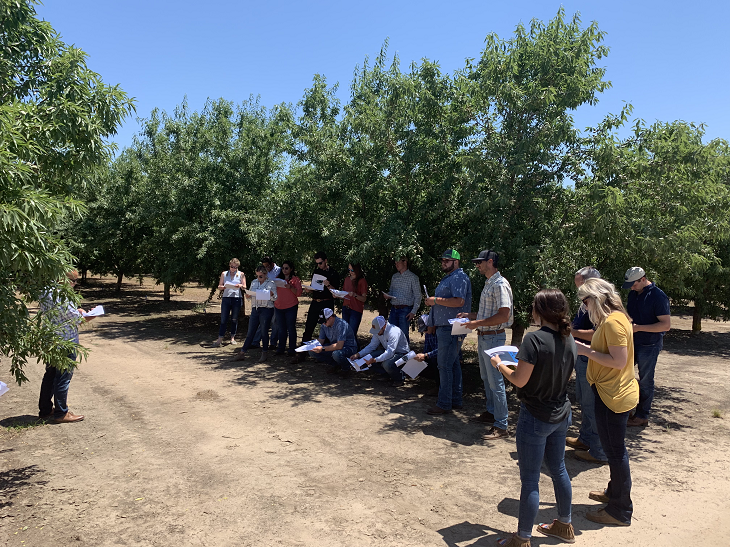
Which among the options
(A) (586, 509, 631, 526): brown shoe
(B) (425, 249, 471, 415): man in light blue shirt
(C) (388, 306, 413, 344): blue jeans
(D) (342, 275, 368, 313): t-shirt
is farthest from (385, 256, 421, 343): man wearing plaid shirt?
(A) (586, 509, 631, 526): brown shoe

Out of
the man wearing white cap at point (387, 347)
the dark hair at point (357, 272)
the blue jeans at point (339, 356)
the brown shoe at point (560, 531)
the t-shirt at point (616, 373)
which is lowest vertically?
the brown shoe at point (560, 531)

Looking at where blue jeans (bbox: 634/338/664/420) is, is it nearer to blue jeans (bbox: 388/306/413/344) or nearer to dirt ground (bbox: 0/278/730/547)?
dirt ground (bbox: 0/278/730/547)

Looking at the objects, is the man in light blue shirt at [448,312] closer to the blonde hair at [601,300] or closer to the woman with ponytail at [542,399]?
the blonde hair at [601,300]

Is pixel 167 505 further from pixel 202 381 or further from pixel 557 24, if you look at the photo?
pixel 557 24

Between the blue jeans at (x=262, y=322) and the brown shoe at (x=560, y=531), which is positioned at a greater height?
the blue jeans at (x=262, y=322)

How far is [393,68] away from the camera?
984 cm

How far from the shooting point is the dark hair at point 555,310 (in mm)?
3531

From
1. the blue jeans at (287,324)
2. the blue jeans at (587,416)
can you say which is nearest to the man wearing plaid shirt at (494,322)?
the blue jeans at (587,416)

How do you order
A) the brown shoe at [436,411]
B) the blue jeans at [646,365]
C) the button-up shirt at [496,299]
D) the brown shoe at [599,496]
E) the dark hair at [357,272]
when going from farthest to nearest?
the dark hair at [357,272]
the brown shoe at [436,411]
the blue jeans at [646,365]
the button-up shirt at [496,299]
the brown shoe at [599,496]

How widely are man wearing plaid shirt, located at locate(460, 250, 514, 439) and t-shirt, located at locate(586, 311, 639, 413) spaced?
1.71m

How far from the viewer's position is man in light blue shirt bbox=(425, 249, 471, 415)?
6523 mm

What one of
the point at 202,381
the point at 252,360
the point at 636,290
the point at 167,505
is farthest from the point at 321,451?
the point at 252,360

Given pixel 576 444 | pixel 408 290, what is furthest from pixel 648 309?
pixel 408 290

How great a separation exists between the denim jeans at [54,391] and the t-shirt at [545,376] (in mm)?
5154
